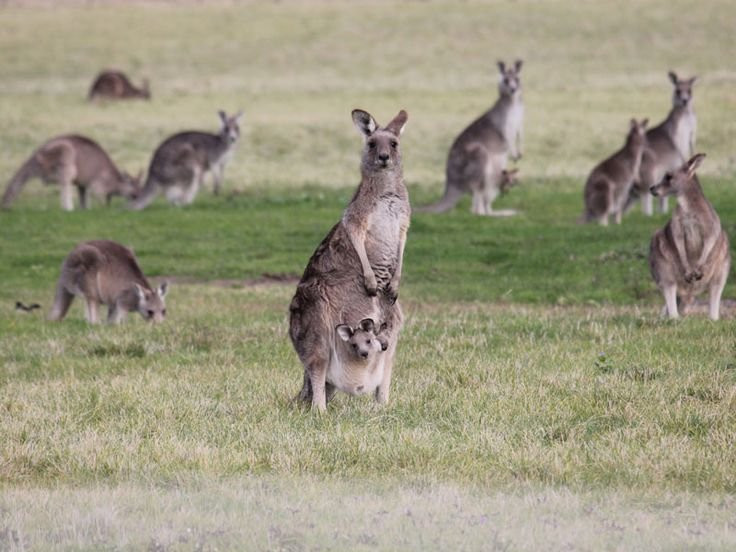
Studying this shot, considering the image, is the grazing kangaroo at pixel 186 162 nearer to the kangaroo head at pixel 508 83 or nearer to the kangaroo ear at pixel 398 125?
the kangaroo head at pixel 508 83

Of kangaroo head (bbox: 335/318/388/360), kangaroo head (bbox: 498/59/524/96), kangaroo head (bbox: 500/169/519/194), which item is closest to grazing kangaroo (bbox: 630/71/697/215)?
kangaroo head (bbox: 500/169/519/194)

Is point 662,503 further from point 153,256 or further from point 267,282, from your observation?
point 153,256

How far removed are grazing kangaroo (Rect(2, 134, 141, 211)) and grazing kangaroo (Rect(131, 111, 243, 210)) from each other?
0.54m

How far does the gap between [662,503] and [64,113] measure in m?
32.9

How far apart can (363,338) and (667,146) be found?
1649 centimetres

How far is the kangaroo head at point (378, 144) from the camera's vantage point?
8.35 meters

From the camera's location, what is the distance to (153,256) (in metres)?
19.9

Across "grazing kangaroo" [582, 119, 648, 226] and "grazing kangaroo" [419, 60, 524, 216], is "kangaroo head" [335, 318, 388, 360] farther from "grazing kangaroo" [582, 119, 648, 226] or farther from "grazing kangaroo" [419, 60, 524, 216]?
"grazing kangaroo" [419, 60, 524, 216]

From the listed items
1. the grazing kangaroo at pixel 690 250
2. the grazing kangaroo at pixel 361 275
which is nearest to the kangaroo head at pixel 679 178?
the grazing kangaroo at pixel 690 250

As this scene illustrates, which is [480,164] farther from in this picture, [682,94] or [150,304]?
[150,304]

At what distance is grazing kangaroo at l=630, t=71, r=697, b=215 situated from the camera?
22.2m

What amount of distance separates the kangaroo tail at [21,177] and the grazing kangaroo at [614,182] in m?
9.52

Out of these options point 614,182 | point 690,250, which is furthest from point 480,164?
point 690,250

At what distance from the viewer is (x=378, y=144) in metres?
8.41
